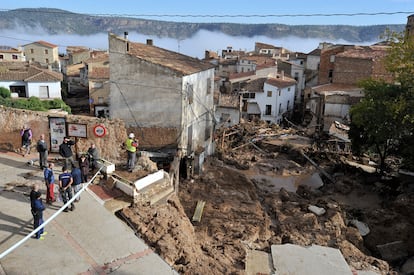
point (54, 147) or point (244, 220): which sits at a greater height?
point (54, 147)

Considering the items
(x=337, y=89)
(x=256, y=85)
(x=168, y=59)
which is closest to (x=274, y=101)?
(x=256, y=85)

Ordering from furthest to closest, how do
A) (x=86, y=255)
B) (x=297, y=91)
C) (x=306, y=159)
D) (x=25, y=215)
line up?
(x=297, y=91), (x=306, y=159), (x=25, y=215), (x=86, y=255)

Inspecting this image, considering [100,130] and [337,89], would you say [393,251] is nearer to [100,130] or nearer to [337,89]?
[100,130]

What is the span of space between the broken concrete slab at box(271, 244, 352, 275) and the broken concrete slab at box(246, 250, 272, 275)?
0.73 feet

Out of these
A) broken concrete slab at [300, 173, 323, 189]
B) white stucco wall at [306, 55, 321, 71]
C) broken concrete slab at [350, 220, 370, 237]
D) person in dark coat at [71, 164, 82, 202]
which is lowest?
broken concrete slab at [300, 173, 323, 189]

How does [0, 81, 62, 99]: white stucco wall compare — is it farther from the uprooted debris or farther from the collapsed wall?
the collapsed wall

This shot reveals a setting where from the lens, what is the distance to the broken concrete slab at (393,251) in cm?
1463

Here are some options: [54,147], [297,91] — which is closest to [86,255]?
[54,147]

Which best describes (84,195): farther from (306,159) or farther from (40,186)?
(306,159)

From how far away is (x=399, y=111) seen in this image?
20562mm

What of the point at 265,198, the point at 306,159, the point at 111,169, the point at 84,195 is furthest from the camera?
the point at 306,159

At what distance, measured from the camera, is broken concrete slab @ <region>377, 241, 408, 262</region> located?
1463 centimetres

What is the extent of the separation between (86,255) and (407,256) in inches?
486

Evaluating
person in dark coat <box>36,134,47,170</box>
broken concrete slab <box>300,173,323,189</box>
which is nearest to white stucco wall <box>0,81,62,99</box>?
broken concrete slab <box>300,173,323,189</box>
